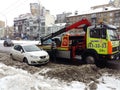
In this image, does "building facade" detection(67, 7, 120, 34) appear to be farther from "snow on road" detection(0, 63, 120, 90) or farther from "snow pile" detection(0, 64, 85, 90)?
"snow pile" detection(0, 64, 85, 90)

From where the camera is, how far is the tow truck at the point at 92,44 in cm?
1173

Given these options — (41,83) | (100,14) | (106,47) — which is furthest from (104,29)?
(100,14)

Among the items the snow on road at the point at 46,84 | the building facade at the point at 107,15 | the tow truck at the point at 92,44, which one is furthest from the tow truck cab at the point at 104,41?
the building facade at the point at 107,15

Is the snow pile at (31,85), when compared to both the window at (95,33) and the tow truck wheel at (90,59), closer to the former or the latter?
the tow truck wheel at (90,59)

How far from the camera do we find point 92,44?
12391 mm

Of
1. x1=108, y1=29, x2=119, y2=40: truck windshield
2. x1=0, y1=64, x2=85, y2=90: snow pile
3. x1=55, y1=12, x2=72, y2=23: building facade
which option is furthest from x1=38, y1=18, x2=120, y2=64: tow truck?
x1=55, y1=12, x2=72, y2=23: building facade

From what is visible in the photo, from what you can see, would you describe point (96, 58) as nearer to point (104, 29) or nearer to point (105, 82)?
point (104, 29)

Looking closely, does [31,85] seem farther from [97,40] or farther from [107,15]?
[107,15]

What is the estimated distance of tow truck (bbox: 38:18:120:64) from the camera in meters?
11.7

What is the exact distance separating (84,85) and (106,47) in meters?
4.19

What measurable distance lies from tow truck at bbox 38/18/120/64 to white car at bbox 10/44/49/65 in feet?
5.63

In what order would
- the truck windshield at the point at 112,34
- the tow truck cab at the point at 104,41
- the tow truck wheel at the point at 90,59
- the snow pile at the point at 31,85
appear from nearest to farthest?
1. the snow pile at the point at 31,85
2. the tow truck cab at the point at 104,41
3. the truck windshield at the point at 112,34
4. the tow truck wheel at the point at 90,59

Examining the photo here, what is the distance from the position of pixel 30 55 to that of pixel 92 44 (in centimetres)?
426

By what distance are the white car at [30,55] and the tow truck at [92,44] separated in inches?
67.6
